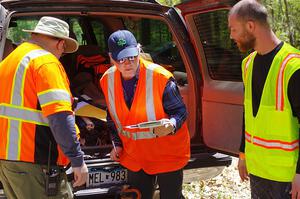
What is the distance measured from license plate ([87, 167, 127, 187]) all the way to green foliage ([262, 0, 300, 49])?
28.6ft

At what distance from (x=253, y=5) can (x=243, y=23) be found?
0.36 ft

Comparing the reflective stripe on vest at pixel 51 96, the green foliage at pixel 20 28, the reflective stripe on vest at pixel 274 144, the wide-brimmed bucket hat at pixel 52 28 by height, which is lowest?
the reflective stripe on vest at pixel 274 144

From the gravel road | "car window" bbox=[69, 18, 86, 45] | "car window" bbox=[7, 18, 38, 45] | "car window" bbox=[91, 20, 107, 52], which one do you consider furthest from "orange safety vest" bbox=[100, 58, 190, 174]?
"car window" bbox=[91, 20, 107, 52]

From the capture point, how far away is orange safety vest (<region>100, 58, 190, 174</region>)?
317 cm

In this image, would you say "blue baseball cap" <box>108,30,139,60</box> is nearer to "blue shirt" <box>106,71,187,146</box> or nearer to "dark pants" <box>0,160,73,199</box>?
"blue shirt" <box>106,71,187,146</box>

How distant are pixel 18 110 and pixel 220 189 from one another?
3059 millimetres

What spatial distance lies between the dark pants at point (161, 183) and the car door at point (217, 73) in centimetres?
80

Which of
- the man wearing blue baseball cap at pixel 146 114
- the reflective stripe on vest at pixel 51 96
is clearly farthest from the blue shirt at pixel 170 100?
the reflective stripe on vest at pixel 51 96

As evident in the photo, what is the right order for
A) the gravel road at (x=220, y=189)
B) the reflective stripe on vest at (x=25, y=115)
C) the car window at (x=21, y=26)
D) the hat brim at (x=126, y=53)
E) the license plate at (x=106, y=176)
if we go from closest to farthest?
the reflective stripe on vest at (x=25, y=115), the hat brim at (x=126, y=53), the license plate at (x=106, y=176), the gravel road at (x=220, y=189), the car window at (x=21, y=26)

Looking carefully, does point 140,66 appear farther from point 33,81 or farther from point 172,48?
point 172,48

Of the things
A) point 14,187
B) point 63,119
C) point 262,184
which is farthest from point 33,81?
point 262,184

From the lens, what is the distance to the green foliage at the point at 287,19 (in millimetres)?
11820

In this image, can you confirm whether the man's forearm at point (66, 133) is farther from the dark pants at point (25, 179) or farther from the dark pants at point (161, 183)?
the dark pants at point (161, 183)

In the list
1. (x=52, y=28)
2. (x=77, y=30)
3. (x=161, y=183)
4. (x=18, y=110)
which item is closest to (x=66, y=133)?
(x=18, y=110)
